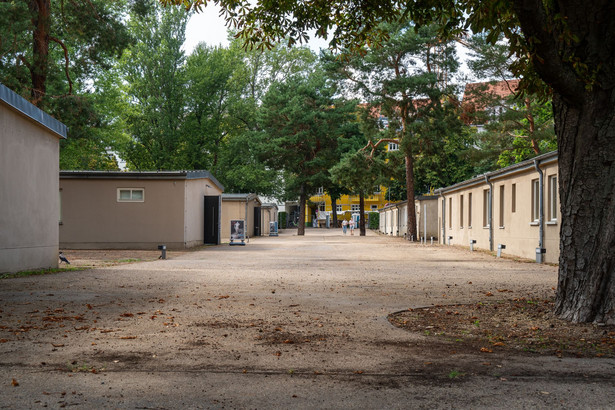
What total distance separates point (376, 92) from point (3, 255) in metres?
25.2

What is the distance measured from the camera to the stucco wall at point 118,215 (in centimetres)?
2594

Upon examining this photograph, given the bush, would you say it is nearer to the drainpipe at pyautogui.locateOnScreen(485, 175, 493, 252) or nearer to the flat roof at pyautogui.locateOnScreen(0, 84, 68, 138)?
the drainpipe at pyautogui.locateOnScreen(485, 175, 493, 252)

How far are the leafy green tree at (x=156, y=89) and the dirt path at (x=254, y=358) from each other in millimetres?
40337

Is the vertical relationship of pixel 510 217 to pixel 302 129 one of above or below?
below

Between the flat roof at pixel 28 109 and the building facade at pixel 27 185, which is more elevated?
the flat roof at pixel 28 109

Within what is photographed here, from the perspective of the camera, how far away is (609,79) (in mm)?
6805

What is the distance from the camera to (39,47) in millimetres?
22922

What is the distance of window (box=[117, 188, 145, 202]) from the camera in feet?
85.9

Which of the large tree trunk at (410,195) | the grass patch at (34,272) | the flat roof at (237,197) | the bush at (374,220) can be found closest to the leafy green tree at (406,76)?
the large tree trunk at (410,195)

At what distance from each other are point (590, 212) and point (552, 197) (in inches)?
480

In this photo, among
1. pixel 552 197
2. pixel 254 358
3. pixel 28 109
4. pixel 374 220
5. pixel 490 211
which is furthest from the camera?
pixel 374 220

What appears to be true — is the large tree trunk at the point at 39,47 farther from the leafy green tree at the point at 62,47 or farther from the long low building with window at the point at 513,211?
the long low building with window at the point at 513,211

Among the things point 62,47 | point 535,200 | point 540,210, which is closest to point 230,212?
point 62,47

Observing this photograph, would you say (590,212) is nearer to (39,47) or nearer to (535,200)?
(535,200)
